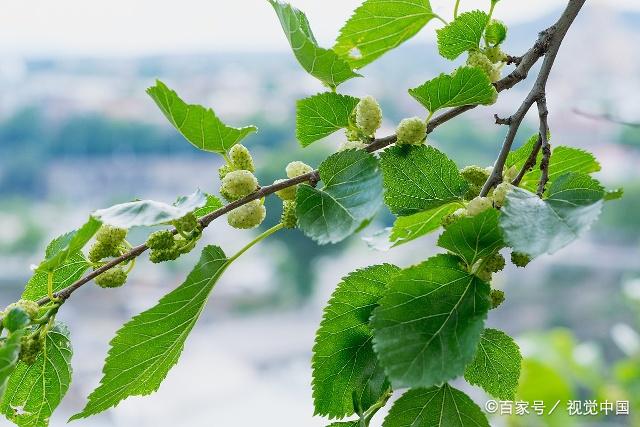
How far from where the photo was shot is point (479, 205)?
266 mm

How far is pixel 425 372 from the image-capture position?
0.24 metres

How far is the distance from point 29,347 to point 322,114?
0.50 ft

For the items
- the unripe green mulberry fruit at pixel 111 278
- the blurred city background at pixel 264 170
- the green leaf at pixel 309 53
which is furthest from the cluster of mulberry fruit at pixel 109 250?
the blurred city background at pixel 264 170

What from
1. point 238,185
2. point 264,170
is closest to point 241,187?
point 238,185

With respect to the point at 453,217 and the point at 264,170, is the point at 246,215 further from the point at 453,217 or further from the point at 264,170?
the point at 264,170

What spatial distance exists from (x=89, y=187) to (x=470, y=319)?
9.56ft

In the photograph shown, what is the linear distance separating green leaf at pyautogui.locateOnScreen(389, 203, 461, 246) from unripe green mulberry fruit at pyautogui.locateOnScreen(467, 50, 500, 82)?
0.07 metres

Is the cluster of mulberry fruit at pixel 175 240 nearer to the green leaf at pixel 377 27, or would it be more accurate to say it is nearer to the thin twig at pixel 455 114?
the thin twig at pixel 455 114

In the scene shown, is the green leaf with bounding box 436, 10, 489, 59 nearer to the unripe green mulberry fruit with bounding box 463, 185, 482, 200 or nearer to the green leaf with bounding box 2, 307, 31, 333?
the unripe green mulberry fruit with bounding box 463, 185, 482, 200

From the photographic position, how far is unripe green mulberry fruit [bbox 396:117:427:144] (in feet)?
0.95

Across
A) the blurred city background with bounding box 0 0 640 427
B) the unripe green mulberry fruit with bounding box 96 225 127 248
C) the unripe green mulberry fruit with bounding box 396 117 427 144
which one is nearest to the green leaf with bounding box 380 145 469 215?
the unripe green mulberry fruit with bounding box 396 117 427 144

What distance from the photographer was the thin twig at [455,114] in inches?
10.9

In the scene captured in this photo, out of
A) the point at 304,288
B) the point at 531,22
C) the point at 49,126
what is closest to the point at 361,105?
the point at 531,22

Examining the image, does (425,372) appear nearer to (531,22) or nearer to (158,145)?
(531,22)
